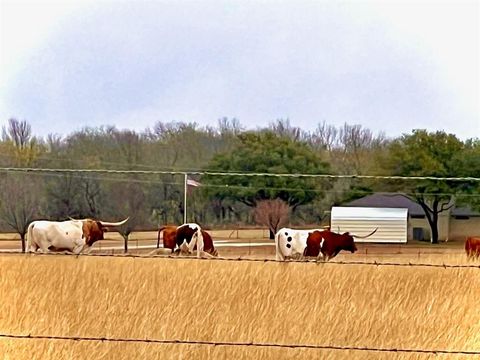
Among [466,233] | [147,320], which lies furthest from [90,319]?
[466,233]

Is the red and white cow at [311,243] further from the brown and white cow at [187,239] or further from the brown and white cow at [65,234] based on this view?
the brown and white cow at [65,234]

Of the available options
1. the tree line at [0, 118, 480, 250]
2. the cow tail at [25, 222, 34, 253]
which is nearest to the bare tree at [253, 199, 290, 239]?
the tree line at [0, 118, 480, 250]

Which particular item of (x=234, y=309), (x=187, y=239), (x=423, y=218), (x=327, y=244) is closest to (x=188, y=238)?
(x=187, y=239)

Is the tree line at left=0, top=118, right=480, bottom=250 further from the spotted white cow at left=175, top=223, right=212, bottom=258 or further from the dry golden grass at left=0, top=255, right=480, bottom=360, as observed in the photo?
the dry golden grass at left=0, top=255, right=480, bottom=360

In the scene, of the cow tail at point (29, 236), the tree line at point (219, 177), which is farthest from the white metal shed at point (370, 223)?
the cow tail at point (29, 236)

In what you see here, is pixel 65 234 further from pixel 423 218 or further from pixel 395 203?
pixel 395 203

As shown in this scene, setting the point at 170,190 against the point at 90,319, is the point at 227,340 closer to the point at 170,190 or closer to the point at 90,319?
the point at 90,319

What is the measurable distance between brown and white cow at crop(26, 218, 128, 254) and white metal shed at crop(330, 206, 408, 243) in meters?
7.75

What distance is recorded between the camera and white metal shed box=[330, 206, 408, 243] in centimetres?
1807

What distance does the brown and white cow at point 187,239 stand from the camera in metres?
11.2

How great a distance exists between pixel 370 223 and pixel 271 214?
410 cm

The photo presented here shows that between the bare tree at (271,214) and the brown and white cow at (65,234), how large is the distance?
14.3 ft

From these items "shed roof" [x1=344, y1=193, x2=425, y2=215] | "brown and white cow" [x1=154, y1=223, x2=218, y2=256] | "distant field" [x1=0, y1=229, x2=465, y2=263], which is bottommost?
"distant field" [x1=0, y1=229, x2=465, y2=263]

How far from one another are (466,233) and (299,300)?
72.5ft
